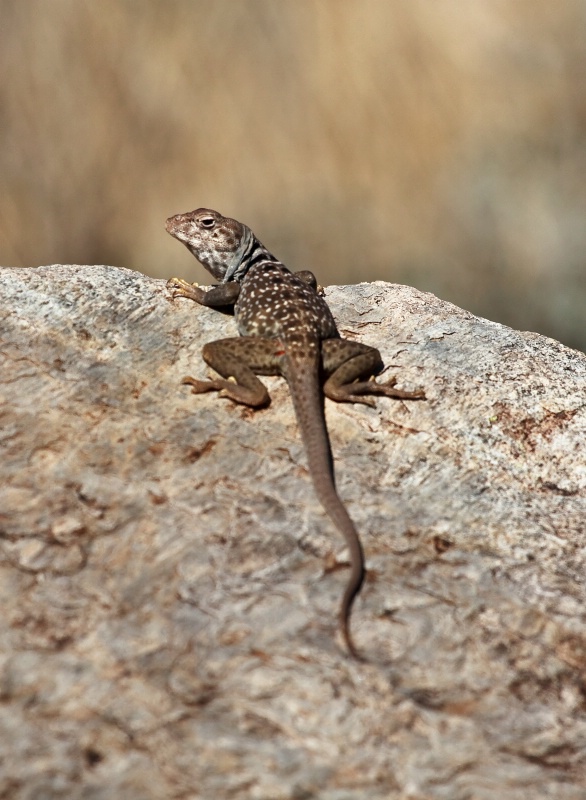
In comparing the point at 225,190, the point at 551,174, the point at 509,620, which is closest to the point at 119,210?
the point at 225,190

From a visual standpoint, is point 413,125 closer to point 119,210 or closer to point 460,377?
point 119,210

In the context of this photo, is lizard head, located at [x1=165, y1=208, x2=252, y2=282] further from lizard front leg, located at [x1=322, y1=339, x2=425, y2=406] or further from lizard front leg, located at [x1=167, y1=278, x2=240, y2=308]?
lizard front leg, located at [x1=322, y1=339, x2=425, y2=406]

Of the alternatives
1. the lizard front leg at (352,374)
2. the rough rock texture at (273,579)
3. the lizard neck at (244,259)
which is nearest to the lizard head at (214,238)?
the lizard neck at (244,259)

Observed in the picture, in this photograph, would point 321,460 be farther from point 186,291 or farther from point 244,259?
point 244,259

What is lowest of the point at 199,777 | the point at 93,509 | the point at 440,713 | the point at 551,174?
the point at 199,777

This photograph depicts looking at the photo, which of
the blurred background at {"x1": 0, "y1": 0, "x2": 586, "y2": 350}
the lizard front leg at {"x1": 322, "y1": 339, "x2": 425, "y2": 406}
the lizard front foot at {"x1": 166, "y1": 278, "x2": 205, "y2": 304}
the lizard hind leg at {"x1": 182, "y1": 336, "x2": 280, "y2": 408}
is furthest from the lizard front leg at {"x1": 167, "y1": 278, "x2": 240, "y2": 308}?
the blurred background at {"x1": 0, "y1": 0, "x2": 586, "y2": 350}

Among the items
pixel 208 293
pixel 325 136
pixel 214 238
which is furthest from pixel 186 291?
pixel 325 136
